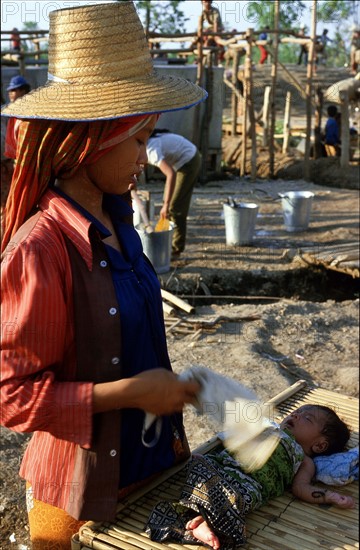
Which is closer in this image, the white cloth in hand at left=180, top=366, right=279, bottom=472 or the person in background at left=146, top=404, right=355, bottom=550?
the white cloth in hand at left=180, top=366, right=279, bottom=472

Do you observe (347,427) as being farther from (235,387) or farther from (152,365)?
(152,365)

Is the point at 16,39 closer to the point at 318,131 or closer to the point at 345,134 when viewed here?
the point at 345,134

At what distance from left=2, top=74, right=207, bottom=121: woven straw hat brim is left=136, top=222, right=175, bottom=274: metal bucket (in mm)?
4575

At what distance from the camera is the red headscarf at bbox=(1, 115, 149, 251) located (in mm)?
1526

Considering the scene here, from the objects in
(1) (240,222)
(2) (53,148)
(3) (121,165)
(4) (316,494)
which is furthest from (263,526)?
(1) (240,222)

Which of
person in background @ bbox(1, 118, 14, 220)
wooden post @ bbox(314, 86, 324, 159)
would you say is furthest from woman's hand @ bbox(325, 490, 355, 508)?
wooden post @ bbox(314, 86, 324, 159)

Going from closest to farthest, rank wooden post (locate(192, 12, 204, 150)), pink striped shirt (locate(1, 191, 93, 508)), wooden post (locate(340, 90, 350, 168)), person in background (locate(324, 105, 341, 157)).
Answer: pink striped shirt (locate(1, 191, 93, 508)), wooden post (locate(192, 12, 204, 150)), wooden post (locate(340, 90, 350, 168)), person in background (locate(324, 105, 341, 157))

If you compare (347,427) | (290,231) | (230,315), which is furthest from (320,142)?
(347,427)

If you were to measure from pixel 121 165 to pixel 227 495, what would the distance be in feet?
3.11

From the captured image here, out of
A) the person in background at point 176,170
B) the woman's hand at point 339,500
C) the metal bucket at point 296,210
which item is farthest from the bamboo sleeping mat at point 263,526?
the metal bucket at point 296,210

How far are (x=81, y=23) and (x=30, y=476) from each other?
111 centimetres

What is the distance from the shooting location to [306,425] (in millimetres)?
2578

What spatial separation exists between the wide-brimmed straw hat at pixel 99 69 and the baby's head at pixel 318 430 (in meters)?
1.43

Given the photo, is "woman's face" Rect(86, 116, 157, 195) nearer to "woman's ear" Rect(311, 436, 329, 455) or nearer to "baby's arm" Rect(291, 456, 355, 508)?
"baby's arm" Rect(291, 456, 355, 508)
